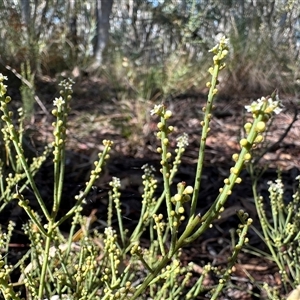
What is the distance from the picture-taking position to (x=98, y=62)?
6.94 meters

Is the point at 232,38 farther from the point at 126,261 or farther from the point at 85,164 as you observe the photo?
the point at 126,261

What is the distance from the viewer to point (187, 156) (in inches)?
126

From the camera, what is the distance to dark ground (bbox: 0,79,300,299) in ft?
6.55

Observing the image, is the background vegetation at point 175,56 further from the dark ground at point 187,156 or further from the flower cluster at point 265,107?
the flower cluster at point 265,107

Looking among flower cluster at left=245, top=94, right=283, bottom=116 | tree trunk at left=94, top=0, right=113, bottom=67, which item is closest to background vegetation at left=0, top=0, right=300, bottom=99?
tree trunk at left=94, top=0, right=113, bottom=67

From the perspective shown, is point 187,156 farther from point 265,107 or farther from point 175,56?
point 265,107

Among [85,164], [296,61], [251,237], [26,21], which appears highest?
[26,21]

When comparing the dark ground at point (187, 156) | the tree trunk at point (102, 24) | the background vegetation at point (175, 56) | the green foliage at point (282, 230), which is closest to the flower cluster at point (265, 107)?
the green foliage at point (282, 230)

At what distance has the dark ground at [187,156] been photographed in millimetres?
1996

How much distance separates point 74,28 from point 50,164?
566 centimetres

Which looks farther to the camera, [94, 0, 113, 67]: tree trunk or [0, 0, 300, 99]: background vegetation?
[94, 0, 113, 67]: tree trunk

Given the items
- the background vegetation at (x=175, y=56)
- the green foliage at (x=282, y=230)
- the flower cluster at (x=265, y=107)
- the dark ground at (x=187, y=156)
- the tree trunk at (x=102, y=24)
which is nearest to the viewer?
the flower cluster at (x=265, y=107)

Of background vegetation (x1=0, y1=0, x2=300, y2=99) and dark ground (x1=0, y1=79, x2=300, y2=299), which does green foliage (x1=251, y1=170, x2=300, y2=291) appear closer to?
dark ground (x1=0, y1=79, x2=300, y2=299)

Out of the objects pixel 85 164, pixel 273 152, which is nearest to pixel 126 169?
pixel 85 164
